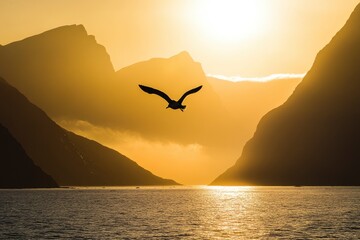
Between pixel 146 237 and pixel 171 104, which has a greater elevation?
pixel 171 104

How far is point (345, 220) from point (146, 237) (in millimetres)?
50275

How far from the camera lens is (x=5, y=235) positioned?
96688 millimetres

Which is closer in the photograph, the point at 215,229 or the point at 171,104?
the point at 171,104

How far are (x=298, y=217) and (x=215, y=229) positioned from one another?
116ft

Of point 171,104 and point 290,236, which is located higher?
point 171,104

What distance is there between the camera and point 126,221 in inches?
5034

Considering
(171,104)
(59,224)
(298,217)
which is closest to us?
(171,104)

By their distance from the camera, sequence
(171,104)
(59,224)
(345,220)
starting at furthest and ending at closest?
1. (345,220)
2. (59,224)
3. (171,104)

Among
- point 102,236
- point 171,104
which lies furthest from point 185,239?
point 171,104

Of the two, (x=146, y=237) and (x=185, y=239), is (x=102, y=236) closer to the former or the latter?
(x=146, y=237)

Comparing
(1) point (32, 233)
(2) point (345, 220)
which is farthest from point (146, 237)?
(2) point (345, 220)

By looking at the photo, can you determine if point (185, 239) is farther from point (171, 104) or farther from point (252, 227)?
point (171, 104)

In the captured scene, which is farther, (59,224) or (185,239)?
(59,224)

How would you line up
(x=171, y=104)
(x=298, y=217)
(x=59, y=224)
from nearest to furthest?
(x=171, y=104), (x=59, y=224), (x=298, y=217)
